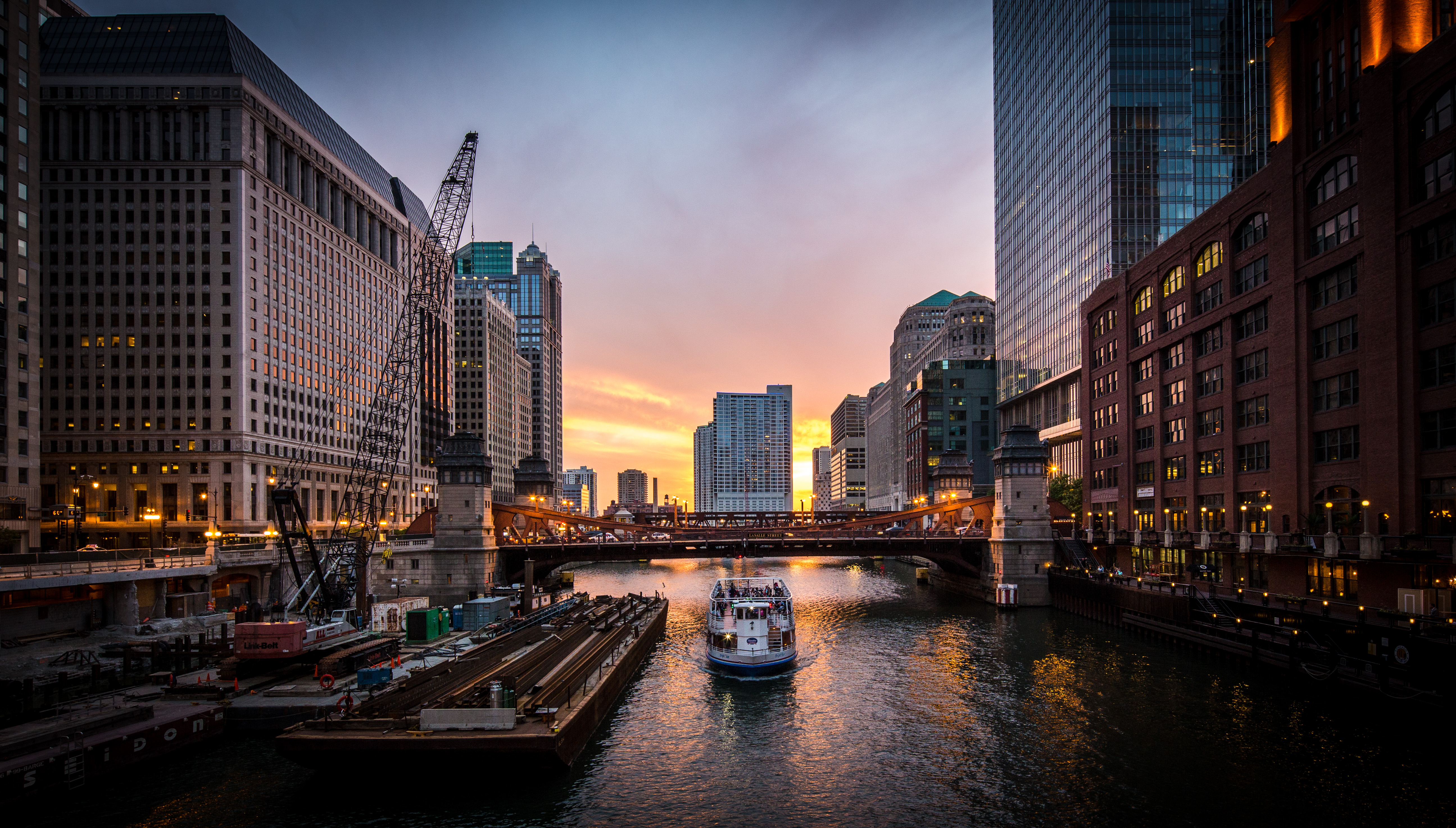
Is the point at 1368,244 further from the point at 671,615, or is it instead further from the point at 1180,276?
the point at 671,615

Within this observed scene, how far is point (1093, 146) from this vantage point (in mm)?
122000

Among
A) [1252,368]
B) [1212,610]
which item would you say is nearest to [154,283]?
[1212,610]

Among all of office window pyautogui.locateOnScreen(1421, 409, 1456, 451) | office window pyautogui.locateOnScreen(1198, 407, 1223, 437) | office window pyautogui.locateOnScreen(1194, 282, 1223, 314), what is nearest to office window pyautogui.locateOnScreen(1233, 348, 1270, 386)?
office window pyautogui.locateOnScreen(1198, 407, 1223, 437)

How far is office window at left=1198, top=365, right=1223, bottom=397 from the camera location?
221 ft

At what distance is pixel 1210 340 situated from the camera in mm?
69500

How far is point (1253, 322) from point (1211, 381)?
7253 millimetres

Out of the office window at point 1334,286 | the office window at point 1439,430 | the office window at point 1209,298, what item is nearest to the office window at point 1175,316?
the office window at point 1209,298

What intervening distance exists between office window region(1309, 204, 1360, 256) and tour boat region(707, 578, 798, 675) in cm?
4276

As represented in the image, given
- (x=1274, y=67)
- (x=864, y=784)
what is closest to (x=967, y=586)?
(x=1274, y=67)

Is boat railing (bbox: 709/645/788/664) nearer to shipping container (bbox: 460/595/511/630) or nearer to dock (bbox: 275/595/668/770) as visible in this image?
dock (bbox: 275/595/668/770)

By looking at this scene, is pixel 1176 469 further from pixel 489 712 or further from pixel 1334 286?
pixel 489 712

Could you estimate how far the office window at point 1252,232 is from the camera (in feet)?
204

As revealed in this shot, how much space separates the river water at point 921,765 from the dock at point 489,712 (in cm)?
130

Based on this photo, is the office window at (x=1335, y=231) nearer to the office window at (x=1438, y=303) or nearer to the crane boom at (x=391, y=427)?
the office window at (x=1438, y=303)
